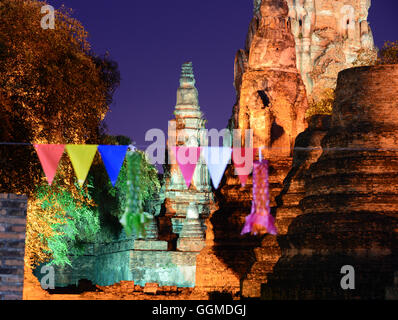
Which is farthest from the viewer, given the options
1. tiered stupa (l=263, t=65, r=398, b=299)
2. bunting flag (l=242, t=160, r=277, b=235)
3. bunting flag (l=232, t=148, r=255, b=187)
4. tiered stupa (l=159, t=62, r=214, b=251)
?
tiered stupa (l=159, t=62, r=214, b=251)

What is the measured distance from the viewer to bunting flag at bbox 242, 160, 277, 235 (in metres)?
34.5

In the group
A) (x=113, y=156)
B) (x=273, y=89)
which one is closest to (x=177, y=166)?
(x=273, y=89)

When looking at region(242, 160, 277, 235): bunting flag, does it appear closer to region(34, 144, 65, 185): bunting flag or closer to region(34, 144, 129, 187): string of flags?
region(34, 144, 129, 187): string of flags

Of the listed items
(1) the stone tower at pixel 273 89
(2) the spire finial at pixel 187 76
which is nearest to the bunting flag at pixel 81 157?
(1) the stone tower at pixel 273 89

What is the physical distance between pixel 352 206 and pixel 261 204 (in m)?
8.42

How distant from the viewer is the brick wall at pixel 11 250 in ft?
49.9

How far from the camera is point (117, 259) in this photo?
40750 mm

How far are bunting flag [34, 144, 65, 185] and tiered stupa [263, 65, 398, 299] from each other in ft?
25.7

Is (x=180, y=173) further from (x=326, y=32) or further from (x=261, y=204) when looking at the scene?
(x=326, y=32)

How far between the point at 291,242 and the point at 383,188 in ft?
10.5

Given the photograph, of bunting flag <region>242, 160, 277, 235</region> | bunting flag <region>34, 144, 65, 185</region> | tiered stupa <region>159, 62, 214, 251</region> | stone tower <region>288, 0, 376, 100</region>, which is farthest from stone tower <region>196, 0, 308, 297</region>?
stone tower <region>288, 0, 376, 100</region>

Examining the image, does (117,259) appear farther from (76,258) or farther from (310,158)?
(310,158)

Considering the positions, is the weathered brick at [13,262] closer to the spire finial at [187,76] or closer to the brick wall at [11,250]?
the brick wall at [11,250]
